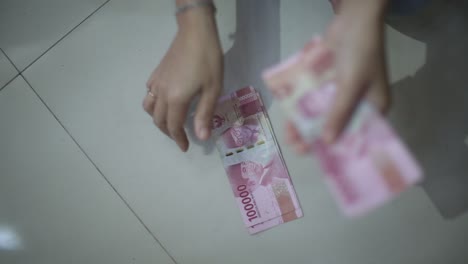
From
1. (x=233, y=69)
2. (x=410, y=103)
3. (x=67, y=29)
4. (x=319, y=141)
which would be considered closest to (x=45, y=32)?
(x=67, y=29)

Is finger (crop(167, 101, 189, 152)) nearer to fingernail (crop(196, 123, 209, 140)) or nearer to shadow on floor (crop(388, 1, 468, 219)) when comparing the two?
fingernail (crop(196, 123, 209, 140))

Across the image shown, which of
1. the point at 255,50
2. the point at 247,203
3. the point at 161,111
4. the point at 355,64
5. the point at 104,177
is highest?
the point at 355,64

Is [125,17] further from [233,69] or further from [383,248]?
[383,248]

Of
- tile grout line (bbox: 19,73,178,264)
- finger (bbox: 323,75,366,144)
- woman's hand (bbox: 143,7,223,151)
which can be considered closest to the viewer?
finger (bbox: 323,75,366,144)

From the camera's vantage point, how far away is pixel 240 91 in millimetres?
1062

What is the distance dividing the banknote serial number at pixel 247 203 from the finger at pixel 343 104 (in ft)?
2.04

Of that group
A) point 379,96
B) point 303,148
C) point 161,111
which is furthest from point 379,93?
point 161,111

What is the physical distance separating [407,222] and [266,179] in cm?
45

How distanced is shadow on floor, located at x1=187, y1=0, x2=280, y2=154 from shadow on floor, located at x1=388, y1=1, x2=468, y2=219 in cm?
40

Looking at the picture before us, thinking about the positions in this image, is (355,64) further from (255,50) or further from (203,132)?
(255,50)

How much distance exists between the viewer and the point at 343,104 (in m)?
0.47

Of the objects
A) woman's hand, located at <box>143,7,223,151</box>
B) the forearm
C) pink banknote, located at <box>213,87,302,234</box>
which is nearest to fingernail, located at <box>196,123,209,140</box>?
woman's hand, located at <box>143,7,223,151</box>

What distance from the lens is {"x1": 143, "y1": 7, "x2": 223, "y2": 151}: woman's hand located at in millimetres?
720

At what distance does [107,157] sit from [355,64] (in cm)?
89
